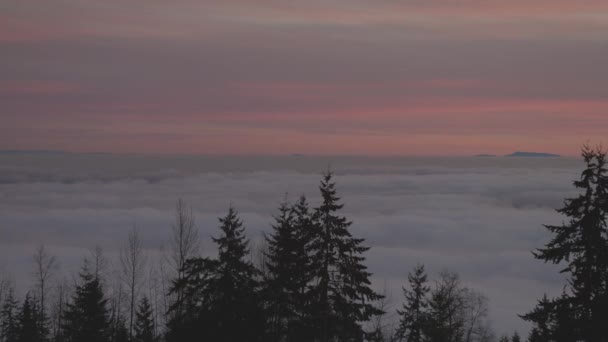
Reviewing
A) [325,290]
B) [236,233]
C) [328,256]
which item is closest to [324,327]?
[325,290]

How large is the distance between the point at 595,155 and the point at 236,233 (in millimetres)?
15475

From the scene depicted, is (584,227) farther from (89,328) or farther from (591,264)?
(89,328)

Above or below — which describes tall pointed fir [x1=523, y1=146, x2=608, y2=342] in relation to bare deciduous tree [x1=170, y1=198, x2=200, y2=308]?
below

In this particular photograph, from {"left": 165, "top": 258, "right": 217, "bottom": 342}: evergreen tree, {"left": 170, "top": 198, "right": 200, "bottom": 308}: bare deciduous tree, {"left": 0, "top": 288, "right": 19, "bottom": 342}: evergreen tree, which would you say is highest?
{"left": 170, "top": 198, "right": 200, "bottom": 308}: bare deciduous tree

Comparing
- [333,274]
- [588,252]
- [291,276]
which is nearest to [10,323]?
[291,276]

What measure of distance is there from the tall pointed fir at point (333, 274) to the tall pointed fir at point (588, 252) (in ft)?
29.8

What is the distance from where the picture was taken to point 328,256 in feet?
90.4

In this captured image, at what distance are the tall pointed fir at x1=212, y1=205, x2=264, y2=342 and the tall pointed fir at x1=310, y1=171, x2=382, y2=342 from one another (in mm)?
3170

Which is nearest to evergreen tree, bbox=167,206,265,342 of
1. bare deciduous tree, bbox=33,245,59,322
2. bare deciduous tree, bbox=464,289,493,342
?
bare deciduous tree, bbox=464,289,493,342

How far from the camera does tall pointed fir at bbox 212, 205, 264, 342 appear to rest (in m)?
27.1

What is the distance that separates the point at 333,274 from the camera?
2803 cm

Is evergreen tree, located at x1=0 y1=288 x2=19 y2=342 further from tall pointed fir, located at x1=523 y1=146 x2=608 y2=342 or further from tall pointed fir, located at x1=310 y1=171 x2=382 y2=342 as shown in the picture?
tall pointed fir, located at x1=523 y1=146 x2=608 y2=342

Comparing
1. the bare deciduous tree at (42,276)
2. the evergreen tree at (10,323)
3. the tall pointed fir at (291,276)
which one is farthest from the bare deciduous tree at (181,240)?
the evergreen tree at (10,323)

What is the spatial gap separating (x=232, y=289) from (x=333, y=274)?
191 inches
